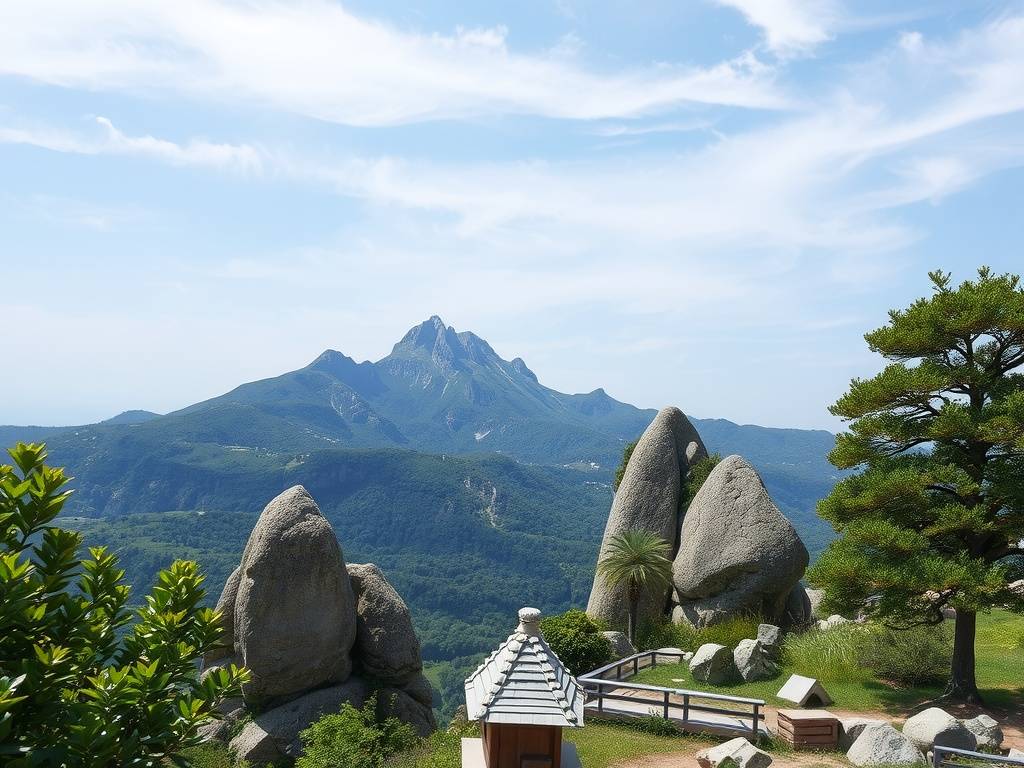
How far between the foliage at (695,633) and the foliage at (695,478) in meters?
5.30

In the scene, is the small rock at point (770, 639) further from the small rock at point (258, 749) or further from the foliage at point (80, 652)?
the foliage at point (80, 652)

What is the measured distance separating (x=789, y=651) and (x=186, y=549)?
189 metres

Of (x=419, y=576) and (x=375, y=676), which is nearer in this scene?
(x=375, y=676)

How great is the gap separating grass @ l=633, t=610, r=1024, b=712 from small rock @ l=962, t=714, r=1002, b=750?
2996 mm

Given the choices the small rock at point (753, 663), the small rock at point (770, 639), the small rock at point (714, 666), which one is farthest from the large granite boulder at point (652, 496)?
the small rock at point (714, 666)

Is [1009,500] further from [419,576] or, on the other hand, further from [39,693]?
[419,576]

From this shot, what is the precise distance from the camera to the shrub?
20.0 metres

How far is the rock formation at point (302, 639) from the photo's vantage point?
20.9 meters

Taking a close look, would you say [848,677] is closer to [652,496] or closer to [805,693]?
[805,693]

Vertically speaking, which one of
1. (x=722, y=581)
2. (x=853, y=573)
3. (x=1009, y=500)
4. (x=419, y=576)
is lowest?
(x=419, y=576)

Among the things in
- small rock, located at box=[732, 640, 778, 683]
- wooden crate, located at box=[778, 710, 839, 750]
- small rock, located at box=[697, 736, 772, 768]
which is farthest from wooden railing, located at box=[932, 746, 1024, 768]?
small rock, located at box=[732, 640, 778, 683]

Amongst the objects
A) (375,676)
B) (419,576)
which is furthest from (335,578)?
(419,576)

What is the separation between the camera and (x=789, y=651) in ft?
73.6

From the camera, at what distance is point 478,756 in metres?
10.5
